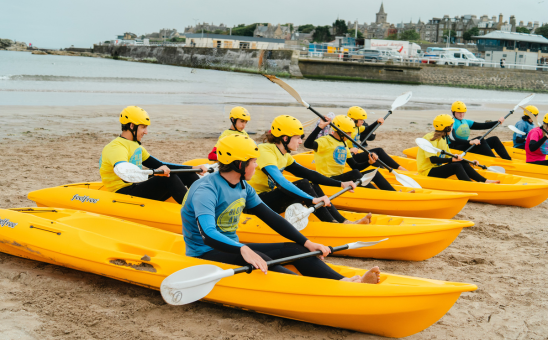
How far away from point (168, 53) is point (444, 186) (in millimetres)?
75308

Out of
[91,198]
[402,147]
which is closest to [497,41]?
[402,147]

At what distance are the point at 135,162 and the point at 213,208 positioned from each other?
2.27 metres

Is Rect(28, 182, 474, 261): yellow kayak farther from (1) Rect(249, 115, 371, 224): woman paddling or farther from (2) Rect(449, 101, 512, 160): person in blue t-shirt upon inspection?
(2) Rect(449, 101, 512, 160): person in blue t-shirt

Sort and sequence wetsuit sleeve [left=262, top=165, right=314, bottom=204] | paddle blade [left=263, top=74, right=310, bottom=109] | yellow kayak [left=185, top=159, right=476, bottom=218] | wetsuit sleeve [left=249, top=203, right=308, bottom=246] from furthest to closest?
paddle blade [left=263, top=74, right=310, bottom=109], yellow kayak [left=185, top=159, right=476, bottom=218], wetsuit sleeve [left=262, top=165, right=314, bottom=204], wetsuit sleeve [left=249, top=203, right=308, bottom=246]

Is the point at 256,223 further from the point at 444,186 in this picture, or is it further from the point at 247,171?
the point at 444,186

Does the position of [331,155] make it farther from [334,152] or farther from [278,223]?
[278,223]

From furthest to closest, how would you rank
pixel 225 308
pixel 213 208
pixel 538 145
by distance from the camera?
1. pixel 538 145
2. pixel 225 308
3. pixel 213 208

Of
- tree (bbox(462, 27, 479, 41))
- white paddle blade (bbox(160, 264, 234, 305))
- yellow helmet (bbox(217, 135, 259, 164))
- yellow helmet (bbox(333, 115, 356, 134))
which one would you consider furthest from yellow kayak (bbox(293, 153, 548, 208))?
tree (bbox(462, 27, 479, 41))

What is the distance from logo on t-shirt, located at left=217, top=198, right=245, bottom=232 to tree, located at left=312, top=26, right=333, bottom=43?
110008 mm

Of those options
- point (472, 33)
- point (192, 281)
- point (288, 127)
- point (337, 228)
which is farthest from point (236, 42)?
point (192, 281)

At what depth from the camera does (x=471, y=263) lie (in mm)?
5340

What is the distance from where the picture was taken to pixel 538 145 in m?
9.14

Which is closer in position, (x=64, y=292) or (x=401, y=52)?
(x=64, y=292)

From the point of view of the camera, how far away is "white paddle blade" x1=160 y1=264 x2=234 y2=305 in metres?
3.30
